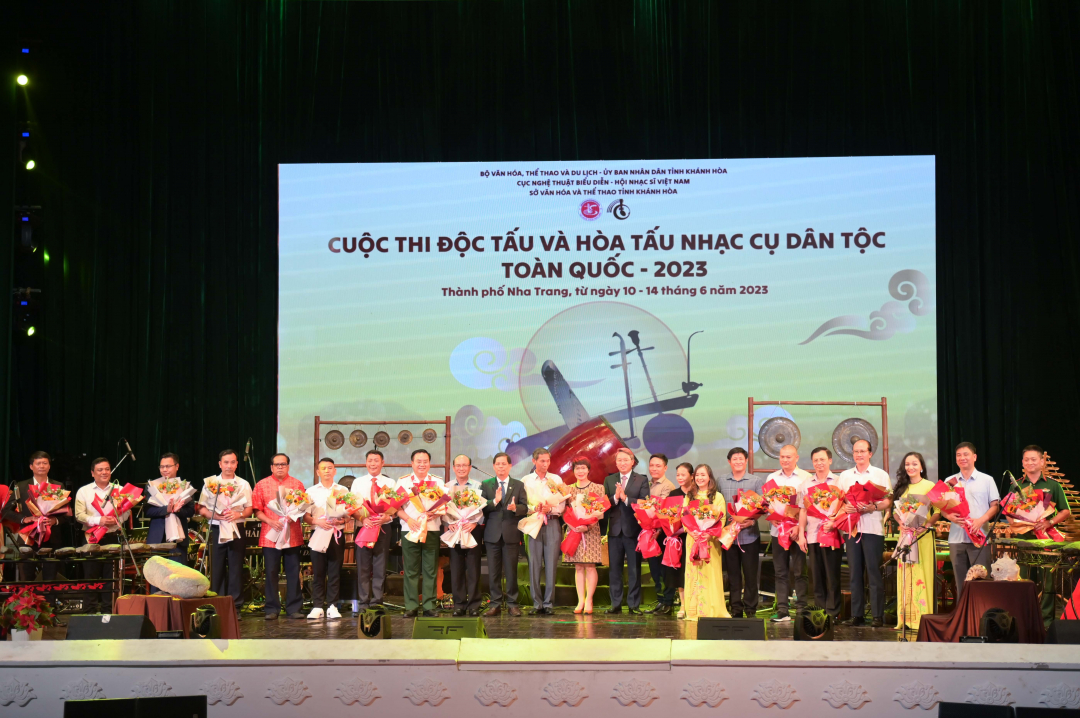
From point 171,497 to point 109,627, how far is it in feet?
11.8

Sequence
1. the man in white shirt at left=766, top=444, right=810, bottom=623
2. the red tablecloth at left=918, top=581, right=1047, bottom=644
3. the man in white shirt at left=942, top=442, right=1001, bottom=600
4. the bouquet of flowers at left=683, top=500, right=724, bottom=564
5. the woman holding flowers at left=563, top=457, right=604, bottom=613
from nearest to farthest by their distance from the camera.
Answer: the red tablecloth at left=918, top=581, right=1047, bottom=644, the man in white shirt at left=942, top=442, right=1001, bottom=600, the bouquet of flowers at left=683, top=500, right=724, bottom=564, the man in white shirt at left=766, top=444, right=810, bottom=623, the woman holding flowers at left=563, top=457, right=604, bottom=613

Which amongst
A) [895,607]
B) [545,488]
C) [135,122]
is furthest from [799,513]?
[135,122]

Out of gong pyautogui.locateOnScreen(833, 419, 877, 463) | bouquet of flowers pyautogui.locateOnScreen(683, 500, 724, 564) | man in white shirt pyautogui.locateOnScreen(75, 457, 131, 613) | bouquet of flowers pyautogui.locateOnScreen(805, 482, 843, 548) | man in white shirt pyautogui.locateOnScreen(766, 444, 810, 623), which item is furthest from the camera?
gong pyautogui.locateOnScreen(833, 419, 877, 463)

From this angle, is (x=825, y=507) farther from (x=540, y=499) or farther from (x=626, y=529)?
(x=540, y=499)

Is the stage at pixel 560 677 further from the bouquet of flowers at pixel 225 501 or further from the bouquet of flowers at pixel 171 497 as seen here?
the bouquet of flowers at pixel 171 497

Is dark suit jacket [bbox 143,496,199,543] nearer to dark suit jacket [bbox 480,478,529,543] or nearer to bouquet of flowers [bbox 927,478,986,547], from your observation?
dark suit jacket [bbox 480,478,529,543]

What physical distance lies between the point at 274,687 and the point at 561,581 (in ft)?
17.1

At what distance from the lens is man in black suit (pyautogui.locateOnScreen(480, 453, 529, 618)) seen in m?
7.91

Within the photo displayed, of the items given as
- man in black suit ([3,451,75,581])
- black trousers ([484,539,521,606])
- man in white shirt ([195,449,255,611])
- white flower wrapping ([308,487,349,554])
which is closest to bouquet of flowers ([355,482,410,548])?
white flower wrapping ([308,487,349,554])

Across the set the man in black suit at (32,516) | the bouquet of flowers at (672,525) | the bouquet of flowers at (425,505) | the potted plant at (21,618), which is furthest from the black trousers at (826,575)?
the man in black suit at (32,516)

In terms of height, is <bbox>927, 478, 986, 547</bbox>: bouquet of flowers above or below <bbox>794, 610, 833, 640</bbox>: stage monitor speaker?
above

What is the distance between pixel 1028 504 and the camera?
267 inches

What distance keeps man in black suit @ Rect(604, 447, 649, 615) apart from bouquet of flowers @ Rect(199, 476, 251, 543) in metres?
2.89

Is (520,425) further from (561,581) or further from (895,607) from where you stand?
(895,607)
